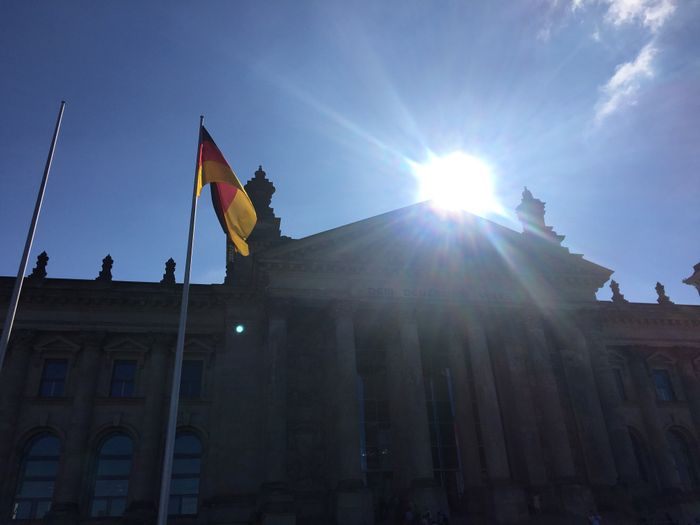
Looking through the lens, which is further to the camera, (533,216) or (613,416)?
(533,216)

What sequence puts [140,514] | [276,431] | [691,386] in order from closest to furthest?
[276,431] → [140,514] → [691,386]

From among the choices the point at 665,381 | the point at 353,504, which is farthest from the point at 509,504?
the point at 665,381

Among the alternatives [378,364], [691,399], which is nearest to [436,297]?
[378,364]

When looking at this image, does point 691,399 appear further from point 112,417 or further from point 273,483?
point 112,417

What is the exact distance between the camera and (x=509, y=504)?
28.3 metres

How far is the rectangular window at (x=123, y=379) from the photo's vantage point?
32688 millimetres

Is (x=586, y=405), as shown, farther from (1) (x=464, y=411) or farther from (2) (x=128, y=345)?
(2) (x=128, y=345)

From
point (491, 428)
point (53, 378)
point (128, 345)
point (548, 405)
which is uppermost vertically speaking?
point (128, 345)

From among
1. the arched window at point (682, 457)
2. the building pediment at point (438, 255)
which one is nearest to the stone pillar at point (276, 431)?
the building pediment at point (438, 255)

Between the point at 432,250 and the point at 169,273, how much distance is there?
641 inches

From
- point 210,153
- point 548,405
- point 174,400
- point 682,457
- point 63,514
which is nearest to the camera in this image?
point 174,400

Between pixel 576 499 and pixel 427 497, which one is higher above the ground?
pixel 427 497

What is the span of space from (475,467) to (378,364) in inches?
315

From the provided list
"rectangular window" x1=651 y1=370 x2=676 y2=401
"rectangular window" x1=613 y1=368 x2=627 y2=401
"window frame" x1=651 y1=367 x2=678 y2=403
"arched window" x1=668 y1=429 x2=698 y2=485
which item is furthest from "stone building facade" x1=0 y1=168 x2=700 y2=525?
"rectangular window" x1=651 y1=370 x2=676 y2=401
